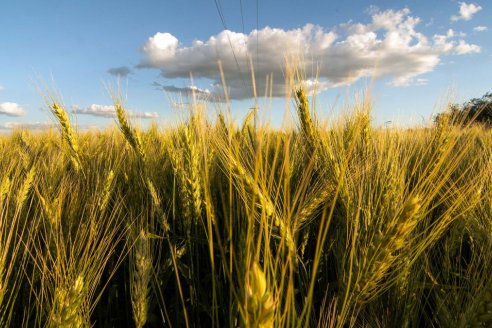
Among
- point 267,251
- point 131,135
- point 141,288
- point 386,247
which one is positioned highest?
point 131,135

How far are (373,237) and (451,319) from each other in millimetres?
350

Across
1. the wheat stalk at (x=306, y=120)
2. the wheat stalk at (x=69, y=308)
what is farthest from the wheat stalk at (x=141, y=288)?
the wheat stalk at (x=306, y=120)

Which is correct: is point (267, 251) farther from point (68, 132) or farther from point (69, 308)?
point (68, 132)

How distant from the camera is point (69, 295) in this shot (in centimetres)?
81

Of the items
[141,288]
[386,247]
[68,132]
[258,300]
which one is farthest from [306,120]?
[68,132]

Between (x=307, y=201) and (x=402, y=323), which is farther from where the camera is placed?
(x=307, y=201)

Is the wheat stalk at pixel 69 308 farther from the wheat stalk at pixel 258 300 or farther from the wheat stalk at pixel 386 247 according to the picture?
the wheat stalk at pixel 386 247

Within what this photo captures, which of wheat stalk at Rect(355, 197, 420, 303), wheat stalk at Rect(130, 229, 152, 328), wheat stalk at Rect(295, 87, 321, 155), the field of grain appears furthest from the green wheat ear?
wheat stalk at Rect(355, 197, 420, 303)

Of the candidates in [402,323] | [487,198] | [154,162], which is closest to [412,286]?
[402,323]

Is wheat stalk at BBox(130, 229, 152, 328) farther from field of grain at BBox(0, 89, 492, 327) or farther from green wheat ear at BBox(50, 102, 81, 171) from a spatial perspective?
green wheat ear at BBox(50, 102, 81, 171)


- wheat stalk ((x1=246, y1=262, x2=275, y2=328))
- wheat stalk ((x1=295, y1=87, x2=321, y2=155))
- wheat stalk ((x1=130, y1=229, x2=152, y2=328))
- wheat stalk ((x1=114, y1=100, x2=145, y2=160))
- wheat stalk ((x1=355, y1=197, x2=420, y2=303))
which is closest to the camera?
wheat stalk ((x1=246, y1=262, x2=275, y2=328))

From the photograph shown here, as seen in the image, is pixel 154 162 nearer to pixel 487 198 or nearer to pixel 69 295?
pixel 69 295

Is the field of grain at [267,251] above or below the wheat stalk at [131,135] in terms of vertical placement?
below

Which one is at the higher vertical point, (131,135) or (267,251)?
(131,135)
